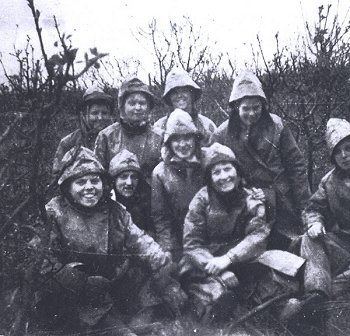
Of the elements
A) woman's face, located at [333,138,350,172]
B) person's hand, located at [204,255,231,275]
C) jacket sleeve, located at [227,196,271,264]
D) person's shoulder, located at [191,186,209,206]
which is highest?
woman's face, located at [333,138,350,172]

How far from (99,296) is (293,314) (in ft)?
5.01

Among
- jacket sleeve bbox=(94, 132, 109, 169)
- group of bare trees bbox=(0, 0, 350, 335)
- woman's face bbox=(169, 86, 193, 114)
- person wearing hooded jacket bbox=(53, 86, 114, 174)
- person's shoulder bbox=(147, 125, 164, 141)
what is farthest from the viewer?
person wearing hooded jacket bbox=(53, 86, 114, 174)

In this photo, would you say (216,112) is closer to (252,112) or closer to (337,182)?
(252,112)

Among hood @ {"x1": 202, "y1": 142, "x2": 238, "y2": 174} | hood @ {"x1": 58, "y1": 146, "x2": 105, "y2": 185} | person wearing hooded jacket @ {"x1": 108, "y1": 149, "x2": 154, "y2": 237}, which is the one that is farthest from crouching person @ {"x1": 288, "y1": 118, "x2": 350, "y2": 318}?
hood @ {"x1": 58, "y1": 146, "x2": 105, "y2": 185}

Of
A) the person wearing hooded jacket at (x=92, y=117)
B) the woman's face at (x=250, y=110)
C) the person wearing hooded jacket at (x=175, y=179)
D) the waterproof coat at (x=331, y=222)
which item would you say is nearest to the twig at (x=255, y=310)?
the waterproof coat at (x=331, y=222)

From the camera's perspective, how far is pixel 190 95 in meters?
6.68

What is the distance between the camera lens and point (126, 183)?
529cm

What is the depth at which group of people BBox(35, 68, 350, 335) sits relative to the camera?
4.24m

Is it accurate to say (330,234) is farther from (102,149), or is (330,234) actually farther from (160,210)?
(102,149)

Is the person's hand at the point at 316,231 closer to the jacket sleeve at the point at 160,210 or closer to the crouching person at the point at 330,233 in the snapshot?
the crouching person at the point at 330,233

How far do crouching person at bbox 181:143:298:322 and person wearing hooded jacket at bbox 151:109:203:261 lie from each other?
16.6 inches

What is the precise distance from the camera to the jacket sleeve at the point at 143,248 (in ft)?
14.4

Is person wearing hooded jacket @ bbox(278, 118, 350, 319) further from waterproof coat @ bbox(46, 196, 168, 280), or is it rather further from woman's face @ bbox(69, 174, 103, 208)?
woman's face @ bbox(69, 174, 103, 208)

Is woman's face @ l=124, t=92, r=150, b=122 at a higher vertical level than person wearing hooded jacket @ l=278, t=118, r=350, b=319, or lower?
higher
